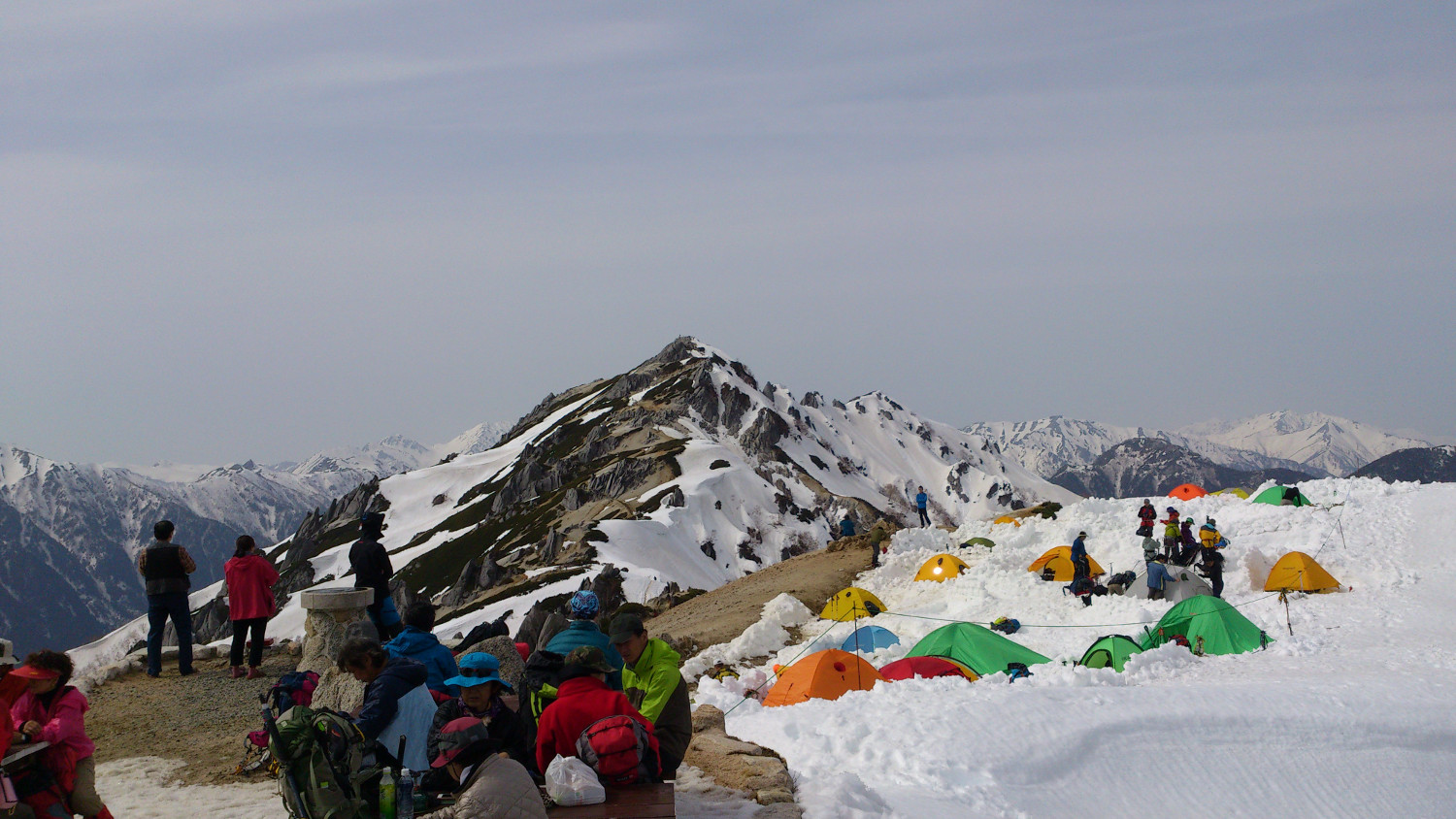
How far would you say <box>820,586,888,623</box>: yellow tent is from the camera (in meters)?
23.6

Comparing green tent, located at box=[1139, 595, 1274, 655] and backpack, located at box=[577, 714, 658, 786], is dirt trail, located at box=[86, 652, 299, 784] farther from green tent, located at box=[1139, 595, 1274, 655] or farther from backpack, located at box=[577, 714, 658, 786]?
green tent, located at box=[1139, 595, 1274, 655]

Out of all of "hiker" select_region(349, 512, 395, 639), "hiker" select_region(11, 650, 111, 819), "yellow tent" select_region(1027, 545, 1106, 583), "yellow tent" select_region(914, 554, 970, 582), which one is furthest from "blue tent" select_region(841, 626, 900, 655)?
"hiker" select_region(11, 650, 111, 819)

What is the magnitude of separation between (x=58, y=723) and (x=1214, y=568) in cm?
2027

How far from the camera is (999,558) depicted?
27.1m

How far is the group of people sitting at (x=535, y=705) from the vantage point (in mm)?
6395

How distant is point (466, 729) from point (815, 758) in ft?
15.5

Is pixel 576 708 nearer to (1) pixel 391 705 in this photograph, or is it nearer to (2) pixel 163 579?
(1) pixel 391 705

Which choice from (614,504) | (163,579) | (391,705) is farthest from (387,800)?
(614,504)

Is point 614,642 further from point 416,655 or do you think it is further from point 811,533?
point 811,533

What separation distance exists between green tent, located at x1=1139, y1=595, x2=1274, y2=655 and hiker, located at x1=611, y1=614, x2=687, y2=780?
1241cm

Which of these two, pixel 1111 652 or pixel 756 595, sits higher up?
pixel 1111 652

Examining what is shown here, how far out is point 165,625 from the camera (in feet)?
44.3

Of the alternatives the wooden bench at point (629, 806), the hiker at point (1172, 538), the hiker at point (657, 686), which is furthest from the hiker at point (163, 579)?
the hiker at point (1172, 538)

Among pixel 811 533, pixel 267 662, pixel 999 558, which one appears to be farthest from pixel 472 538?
pixel 267 662
